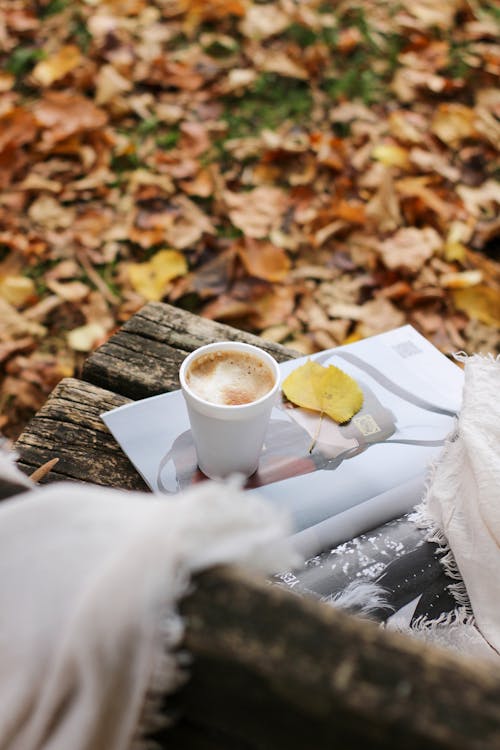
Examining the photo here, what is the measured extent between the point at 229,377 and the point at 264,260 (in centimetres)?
99

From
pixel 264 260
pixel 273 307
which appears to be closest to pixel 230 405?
pixel 273 307

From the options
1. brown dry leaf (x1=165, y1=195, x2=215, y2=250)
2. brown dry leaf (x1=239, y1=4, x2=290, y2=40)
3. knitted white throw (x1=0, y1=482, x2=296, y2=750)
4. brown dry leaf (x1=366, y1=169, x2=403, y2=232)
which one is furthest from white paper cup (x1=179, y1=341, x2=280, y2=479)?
brown dry leaf (x1=239, y1=4, x2=290, y2=40)

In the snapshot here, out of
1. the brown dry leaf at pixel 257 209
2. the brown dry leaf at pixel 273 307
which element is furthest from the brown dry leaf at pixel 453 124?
the brown dry leaf at pixel 273 307

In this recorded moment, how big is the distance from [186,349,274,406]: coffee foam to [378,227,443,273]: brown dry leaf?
1.05 m

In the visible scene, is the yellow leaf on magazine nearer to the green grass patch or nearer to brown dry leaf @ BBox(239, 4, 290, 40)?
the green grass patch

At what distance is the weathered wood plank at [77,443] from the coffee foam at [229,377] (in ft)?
0.55

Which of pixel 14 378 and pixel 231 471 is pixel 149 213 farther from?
pixel 231 471

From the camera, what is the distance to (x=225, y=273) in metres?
1.76

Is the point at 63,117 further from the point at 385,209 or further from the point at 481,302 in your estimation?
the point at 481,302

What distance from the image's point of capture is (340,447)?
2.95 feet

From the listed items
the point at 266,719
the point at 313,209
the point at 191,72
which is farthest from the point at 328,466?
the point at 191,72

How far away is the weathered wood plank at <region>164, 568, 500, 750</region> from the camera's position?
30cm

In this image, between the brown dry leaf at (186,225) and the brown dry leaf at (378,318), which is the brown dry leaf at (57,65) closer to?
the brown dry leaf at (186,225)

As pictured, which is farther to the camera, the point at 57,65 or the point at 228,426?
the point at 57,65
